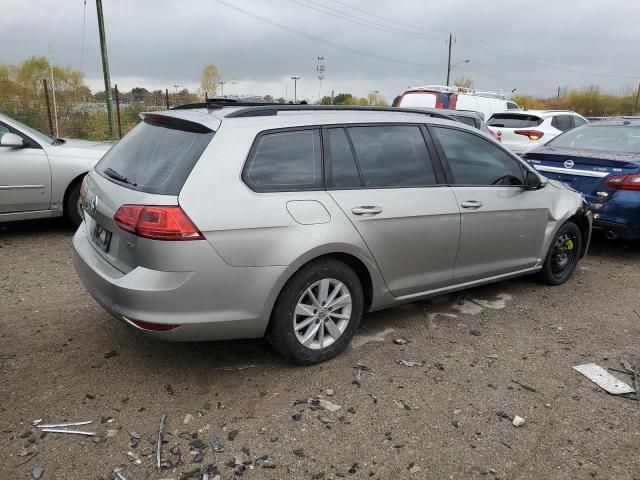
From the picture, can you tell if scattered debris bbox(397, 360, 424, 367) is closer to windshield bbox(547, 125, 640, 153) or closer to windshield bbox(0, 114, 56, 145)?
windshield bbox(547, 125, 640, 153)

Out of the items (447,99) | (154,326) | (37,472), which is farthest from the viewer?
(447,99)

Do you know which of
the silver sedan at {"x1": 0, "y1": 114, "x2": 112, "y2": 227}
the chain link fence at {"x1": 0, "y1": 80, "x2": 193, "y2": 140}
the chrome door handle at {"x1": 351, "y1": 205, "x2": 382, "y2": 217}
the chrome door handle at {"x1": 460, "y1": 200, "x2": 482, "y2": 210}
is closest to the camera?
the chrome door handle at {"x1": 351, "y1": 205, "x2": 382, "y2": 217}

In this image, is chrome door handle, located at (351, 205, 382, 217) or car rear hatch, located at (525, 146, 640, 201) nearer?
chrome door handle, located at (351, 205, 382, 217)

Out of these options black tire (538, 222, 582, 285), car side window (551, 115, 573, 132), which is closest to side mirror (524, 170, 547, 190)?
black tire (538, 222, 582, 285)

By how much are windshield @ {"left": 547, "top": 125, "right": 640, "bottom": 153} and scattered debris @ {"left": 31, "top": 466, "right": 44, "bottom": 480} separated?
260 inches

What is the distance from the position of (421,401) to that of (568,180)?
4.29 metres

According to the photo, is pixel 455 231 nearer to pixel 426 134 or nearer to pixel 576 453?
pixel 426 134

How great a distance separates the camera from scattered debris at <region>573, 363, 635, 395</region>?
3336 millimetres

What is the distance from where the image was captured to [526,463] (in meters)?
2.63

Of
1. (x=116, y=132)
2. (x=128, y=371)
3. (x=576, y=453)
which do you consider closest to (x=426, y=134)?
(x=576, y=453)

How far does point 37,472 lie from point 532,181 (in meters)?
4.05

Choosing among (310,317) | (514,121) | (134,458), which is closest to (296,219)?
(310,317)

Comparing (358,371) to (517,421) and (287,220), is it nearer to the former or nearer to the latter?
(517,421)

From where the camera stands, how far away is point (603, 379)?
11.3 feet
